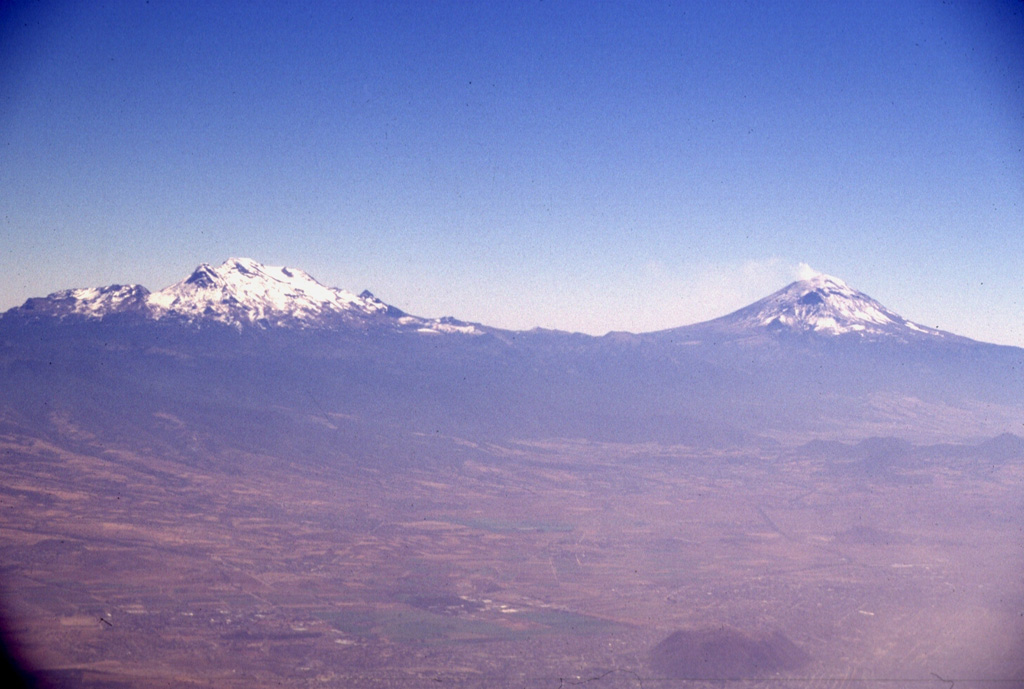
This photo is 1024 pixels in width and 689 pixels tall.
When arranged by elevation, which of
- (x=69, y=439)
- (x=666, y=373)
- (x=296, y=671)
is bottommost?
(x=296, y=671)

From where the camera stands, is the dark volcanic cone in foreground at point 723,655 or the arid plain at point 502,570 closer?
the dark volcanic cone in foreground at point 723,655

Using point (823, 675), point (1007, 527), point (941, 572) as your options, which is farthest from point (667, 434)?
point (823, 675)

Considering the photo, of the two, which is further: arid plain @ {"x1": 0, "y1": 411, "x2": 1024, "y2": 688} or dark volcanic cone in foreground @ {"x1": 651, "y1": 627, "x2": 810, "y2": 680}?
arid plain @ {"x1": 0, "y1": 411, "x2": 1024, "y2": 688}

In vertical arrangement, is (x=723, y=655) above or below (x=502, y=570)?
above

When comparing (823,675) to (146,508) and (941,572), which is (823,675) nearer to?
(941,572)

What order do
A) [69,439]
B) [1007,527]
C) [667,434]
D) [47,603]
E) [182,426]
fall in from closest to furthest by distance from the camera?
[47,603], [1007,527], [69,439], [182,426], [667,434]

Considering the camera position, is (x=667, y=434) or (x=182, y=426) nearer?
(x=182, y=426)

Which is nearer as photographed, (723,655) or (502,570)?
(723,655)

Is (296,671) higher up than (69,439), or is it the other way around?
(69,439)
